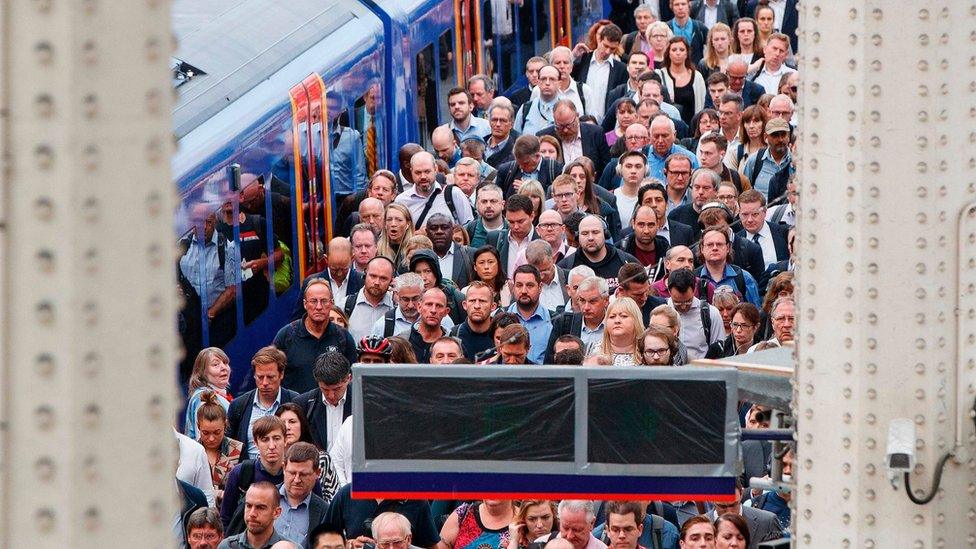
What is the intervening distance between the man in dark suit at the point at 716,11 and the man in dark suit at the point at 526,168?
6324 millimetres

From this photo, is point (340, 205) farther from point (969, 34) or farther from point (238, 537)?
point (969, 34)

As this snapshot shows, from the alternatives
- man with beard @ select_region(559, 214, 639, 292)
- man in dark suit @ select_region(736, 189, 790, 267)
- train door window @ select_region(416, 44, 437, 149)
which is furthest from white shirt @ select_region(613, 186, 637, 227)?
train door window @ select_region(416, 44, 437, 149)

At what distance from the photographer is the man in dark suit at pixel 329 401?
1177 centimetres

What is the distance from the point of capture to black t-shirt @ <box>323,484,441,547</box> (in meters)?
10.1

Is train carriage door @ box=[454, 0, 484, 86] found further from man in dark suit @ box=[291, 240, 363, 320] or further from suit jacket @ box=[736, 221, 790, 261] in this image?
suit jacket @ box=[736, 221, 790, 261]

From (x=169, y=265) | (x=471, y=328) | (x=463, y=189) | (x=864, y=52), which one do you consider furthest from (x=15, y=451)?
(x=463, y=189)

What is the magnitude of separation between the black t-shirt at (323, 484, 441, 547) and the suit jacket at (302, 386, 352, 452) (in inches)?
49.3

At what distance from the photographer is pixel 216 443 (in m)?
11.8

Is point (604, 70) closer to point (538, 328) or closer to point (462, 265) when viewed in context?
point (462, 265)

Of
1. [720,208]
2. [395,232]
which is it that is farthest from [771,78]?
[395,232]

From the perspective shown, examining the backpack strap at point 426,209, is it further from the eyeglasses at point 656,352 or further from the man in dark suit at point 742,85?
the eyeglasses at point 656,352

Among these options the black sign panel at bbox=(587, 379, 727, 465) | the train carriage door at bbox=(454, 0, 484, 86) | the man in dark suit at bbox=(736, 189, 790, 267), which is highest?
the train carriage door at bbox=(454, 0, 484, 86)

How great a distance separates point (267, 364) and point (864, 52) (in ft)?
22.8

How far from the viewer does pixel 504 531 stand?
10.0 meters
